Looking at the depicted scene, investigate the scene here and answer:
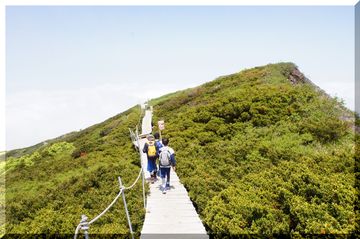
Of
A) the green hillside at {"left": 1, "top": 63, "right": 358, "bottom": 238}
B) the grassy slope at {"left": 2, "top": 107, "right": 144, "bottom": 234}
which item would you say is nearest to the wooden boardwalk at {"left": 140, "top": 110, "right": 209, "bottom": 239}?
the green hillside at {"left": 1, "top": 63, "right": 358, "bottom": 238}

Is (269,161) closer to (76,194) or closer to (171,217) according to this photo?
(171,217)

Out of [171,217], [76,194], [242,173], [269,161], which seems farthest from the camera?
[76,194]

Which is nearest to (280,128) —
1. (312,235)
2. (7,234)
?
(312,235)

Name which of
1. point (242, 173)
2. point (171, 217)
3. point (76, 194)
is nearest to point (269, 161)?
point (242, 173)

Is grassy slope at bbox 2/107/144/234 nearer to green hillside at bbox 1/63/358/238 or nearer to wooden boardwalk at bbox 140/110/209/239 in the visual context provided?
green hillside at bbox 1/63/358/238

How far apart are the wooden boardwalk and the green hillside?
1.27 ft

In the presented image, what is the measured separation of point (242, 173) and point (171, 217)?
16.3 feet

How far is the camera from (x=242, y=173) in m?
14.1

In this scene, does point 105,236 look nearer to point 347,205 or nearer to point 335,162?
point 347,205

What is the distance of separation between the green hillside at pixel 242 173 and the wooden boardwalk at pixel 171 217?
39 cm

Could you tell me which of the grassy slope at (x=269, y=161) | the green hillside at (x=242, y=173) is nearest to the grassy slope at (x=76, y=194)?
the green hillside at (x=242, y=173)

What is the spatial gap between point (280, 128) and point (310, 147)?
11.8ft

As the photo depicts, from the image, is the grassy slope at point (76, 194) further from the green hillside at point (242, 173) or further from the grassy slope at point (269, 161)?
the grassy slope at point (269, 161)

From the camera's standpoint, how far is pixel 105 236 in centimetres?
945
